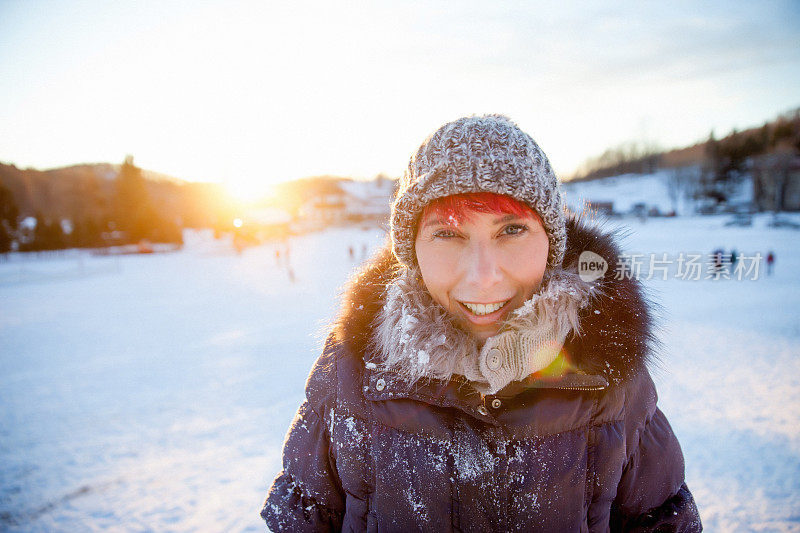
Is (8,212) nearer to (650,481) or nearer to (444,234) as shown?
(444,234)

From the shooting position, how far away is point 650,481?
4.67 ft

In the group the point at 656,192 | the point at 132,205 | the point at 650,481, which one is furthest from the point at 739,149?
the point at 132,205

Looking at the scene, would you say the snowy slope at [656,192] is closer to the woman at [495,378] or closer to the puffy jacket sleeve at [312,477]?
the woman at [495,378]

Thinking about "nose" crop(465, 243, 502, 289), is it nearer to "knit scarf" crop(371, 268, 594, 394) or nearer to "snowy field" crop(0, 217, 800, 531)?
"knit scarf" crop(371, 268, 594, 394)

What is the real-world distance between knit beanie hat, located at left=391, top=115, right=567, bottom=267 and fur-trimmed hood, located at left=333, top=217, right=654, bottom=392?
192 mm

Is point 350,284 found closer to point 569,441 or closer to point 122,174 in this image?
point 569,441

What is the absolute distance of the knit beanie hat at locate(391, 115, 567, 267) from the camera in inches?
48.6

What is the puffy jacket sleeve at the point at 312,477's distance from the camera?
1479 millimetres

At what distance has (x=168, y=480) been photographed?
4.04 meters

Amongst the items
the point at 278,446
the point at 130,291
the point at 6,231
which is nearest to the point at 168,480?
the point at 278,446

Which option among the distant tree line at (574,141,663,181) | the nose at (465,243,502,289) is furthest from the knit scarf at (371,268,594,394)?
the distant tree line at (574,141,663,181)

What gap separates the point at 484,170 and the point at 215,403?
19.4 feet

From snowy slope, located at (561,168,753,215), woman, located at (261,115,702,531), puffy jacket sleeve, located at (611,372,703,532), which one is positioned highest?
snowy slope, located at (561,168,753,215)

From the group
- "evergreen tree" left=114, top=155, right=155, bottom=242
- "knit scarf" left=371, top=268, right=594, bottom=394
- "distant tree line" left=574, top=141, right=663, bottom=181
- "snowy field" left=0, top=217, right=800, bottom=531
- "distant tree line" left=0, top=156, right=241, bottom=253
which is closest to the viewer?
"knit scarf" left=371, top=268, right=594, bottom=394
